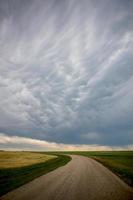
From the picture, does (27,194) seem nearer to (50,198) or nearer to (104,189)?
(50,198)

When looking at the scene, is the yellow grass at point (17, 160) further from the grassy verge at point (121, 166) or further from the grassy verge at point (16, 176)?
the grassy verge at point (121, 166)

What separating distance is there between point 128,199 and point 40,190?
4.80 metres

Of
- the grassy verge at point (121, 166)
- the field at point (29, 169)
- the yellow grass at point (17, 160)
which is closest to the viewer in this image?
the field at point (29, 169)

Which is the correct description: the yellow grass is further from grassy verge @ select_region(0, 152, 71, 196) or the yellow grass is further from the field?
grassy verge @ select_region(0, 152, 71, 196)

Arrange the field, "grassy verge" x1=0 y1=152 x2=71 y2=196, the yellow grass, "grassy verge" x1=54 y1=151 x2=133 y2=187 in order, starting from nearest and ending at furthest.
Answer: "grassy verge" x1=0 y1=152 x2=71 y2=196 → the field → "grassy verge" x1=54 y1=151 x2=133 y2=187 → the yellow grass

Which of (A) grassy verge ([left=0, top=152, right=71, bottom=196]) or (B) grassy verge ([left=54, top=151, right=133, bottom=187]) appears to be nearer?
(A) grassy verge ([left=0, top=152, right=71, bottom=196])

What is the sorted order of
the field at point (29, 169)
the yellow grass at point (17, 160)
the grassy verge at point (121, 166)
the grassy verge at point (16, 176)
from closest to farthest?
the grassy verge at point (16, 176)
the field at point (29, 169)
the grassy verge at point (121, 166)
the yellow grass at point (17, 160)

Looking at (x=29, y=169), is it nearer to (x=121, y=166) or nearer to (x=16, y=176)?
(x=16, y=176)

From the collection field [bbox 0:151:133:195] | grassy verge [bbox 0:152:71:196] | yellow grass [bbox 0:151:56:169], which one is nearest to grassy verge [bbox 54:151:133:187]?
field [bbox 0:151:133:195]

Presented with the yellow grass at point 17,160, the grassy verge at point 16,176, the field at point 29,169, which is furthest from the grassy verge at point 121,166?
the yellow grass at point 17,160

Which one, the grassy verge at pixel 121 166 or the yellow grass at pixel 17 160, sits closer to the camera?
the grassy verge at pixel 121 166

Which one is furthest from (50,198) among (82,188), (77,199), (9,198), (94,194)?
(82,188)

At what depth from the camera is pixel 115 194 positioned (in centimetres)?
1022

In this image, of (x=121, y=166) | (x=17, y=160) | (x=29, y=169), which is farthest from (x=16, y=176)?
(x=17, y=160)
